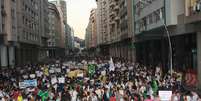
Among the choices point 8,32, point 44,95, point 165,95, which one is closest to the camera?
point 165,95

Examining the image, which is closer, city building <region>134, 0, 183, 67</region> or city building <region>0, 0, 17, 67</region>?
city building <region>134, 0, 183, 67</region>

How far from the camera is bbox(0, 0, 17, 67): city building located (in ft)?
223

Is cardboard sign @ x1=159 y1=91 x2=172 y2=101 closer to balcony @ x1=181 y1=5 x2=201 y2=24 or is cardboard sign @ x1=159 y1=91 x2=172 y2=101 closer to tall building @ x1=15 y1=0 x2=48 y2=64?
balcony @ x1=181 y1=5 x2=201 y2=24

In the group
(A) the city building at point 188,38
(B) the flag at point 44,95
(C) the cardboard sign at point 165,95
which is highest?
(A) the city building at point 188,38

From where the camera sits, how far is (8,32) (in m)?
70.1

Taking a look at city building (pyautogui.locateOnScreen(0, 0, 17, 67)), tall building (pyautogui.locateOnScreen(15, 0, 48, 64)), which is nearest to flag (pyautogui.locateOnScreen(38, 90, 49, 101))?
city building (pyautogui.locateOnScreen(0, 0, 17, 67))

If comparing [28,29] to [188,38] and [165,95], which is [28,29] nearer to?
[188,38]

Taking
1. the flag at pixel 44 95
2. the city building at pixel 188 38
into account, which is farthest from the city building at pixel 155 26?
the flag at pixel 44 95

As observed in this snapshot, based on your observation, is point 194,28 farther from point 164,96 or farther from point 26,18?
point 26,18

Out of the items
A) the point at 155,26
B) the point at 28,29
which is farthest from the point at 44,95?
the point at 28,29

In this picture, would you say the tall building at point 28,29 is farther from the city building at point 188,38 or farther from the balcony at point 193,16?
the balcony at point 193,16

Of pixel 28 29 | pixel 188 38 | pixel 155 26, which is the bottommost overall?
pixel 188 38

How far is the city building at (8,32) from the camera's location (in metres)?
68.0

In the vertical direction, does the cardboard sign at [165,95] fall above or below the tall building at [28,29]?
below
